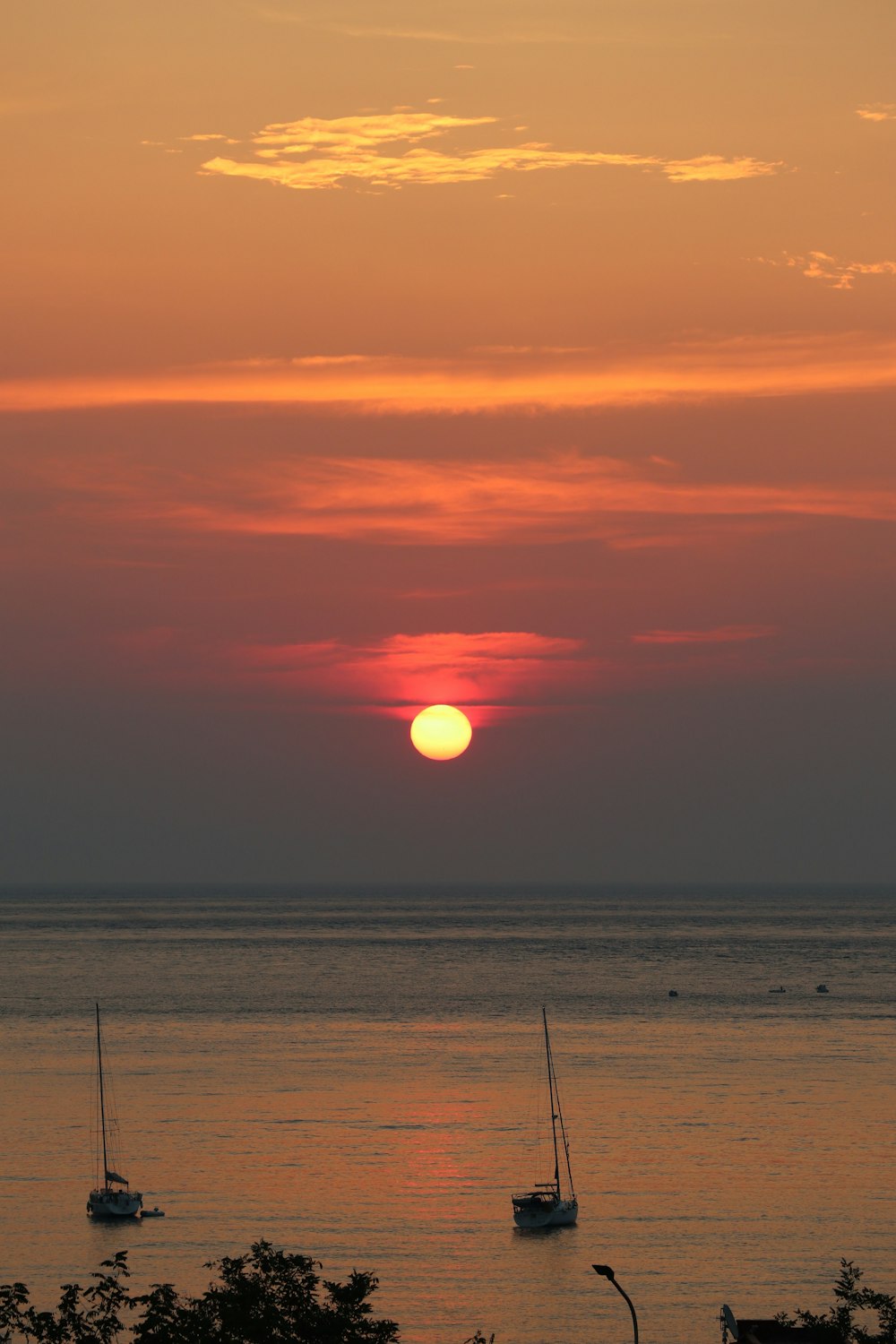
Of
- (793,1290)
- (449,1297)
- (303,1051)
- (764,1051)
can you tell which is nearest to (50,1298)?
(449,1297)

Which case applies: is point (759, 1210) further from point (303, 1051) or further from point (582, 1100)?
point (303, 1051)

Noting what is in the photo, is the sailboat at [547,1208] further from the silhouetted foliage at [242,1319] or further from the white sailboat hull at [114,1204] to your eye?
the silhouetted foliage at [242,1319]

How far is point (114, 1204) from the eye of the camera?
91.5 meters

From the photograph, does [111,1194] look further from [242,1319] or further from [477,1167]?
[242,1319]

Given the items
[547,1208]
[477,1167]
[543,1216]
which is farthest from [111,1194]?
[477,1167]

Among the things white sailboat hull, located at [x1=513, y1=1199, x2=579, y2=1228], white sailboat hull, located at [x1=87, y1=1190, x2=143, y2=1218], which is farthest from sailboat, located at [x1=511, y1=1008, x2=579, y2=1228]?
white sailboat hull, located at [x1=87, y1=1190, x2=143, y2=1218]

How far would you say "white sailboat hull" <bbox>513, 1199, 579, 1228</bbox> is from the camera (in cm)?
9050

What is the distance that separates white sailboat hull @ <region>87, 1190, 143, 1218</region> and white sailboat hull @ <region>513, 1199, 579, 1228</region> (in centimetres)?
2130

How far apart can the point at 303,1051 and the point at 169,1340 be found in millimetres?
114814

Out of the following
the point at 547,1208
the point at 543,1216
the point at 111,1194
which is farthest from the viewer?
the point at 111,1194

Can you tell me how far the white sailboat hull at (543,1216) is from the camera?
9050 cm

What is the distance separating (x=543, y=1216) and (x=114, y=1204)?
23917mm

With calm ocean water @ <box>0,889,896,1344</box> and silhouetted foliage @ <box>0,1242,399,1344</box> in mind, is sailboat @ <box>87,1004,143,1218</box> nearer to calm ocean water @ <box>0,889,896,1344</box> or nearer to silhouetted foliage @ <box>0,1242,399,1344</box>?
calm ocean water @ <box>0,889,896,1344</box>

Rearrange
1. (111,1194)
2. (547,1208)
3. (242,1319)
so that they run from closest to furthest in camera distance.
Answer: (242,1319) → (547,1208) → (111,1194)
